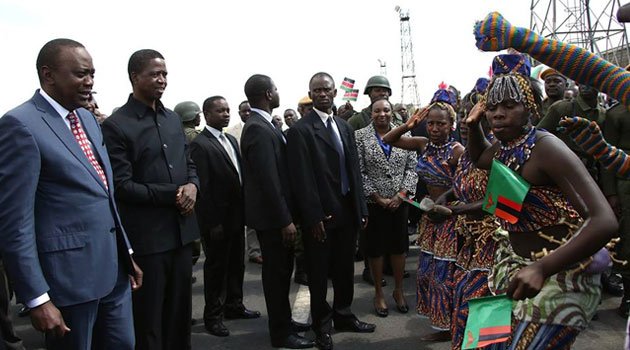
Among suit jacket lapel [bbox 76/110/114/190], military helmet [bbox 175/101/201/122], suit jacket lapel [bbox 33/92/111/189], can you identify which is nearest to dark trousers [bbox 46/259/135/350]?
suit jacket lapel [bbox 76/110/114/190]

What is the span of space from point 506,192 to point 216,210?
3.23 metres

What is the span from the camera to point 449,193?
363 centimetres

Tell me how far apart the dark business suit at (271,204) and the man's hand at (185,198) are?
79 centimetres

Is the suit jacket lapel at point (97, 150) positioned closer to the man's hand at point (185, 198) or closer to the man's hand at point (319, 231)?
the man's hand at point (185, 198)

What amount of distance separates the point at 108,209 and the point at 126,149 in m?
0.64

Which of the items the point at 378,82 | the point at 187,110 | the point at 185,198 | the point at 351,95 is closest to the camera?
the point at 185,198

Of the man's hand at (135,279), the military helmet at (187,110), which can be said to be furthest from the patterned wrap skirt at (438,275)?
the military helmet at (187,110)

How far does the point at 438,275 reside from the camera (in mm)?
4082

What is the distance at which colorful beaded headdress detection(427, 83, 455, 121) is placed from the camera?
432 cm

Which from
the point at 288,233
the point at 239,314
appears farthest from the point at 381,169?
the point at 239,314

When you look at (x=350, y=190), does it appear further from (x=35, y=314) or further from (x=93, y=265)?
(x=35, y=314)

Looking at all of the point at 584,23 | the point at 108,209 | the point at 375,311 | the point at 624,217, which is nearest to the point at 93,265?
the point at 108,209

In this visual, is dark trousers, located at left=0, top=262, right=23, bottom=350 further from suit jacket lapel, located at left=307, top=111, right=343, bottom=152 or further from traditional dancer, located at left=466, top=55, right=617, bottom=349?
traditional dancer, located at left=466, top=55, right=617, bottom=349

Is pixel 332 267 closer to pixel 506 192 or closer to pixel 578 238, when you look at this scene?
pixel 506 192
